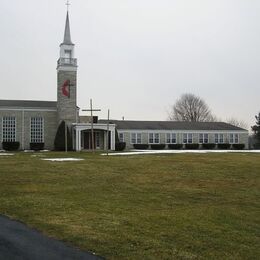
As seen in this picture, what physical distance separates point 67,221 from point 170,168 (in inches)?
494

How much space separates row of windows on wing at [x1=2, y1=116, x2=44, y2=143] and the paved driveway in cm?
4427

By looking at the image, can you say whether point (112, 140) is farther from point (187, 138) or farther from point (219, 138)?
point (219, 138)

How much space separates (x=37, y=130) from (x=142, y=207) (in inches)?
1647

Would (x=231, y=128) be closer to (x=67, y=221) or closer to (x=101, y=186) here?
(x=101, y=186)

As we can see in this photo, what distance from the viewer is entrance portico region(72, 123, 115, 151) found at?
2026 inches

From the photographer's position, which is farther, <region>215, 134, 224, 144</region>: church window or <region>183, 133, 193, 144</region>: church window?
<region>215, 134, 224, 144</region>: church window

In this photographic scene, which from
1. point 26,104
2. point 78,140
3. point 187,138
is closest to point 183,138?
point 187,138

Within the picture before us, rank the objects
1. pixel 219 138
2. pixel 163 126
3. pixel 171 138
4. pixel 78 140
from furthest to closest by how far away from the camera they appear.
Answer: pixel 219 138 < pixel 163 126 < pixel 171 138 < pixel 78 140

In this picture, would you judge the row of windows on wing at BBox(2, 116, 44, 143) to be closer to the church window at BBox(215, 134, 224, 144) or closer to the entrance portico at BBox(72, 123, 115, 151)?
the entrance portico at BBox(72, 123, 115, 151)

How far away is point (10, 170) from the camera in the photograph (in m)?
21.0

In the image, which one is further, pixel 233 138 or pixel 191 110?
pixel 191 110

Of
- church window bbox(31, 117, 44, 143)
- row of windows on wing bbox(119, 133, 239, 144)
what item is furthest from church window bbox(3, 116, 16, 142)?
row of windows on wing bbox(119, 133, 239, 144)

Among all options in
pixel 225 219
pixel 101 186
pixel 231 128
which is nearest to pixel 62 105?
pixel 231 128

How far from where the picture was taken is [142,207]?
1307 centimetres
